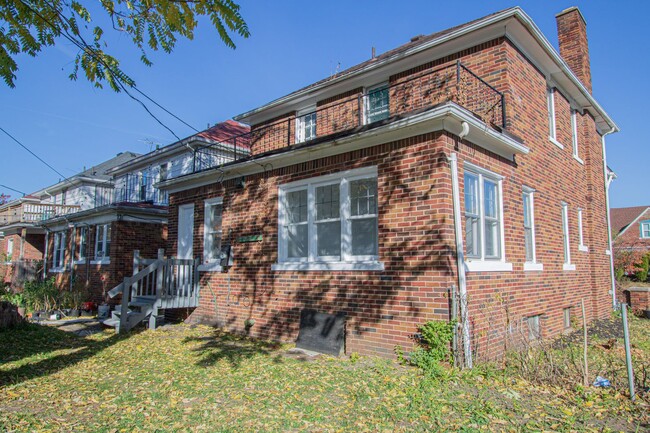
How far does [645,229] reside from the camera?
41469 mm

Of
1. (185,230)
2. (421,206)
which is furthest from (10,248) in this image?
(421,206)

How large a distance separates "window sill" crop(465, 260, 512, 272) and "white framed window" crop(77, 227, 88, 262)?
671 inches

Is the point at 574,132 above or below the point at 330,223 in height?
above

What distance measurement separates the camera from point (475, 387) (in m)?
5.75

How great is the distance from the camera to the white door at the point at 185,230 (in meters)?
12.2

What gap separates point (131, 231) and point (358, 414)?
14.4 meters

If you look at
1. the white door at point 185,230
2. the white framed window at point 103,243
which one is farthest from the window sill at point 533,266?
the white framed window at point 103,243

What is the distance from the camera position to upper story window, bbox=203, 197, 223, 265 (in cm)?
1145

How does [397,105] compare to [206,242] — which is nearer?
[397,105]

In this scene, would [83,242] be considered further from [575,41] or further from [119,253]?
[575,41]

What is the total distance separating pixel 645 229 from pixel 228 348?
151ft

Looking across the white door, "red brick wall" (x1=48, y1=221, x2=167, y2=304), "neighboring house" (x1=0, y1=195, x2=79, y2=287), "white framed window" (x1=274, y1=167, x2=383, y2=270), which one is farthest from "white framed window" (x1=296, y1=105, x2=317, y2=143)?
"neighboring house" (x1=0, y1=195, x2=79, y2=287)

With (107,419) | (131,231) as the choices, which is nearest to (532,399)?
(107,419)

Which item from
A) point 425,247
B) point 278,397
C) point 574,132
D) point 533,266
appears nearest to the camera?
point 278,397
